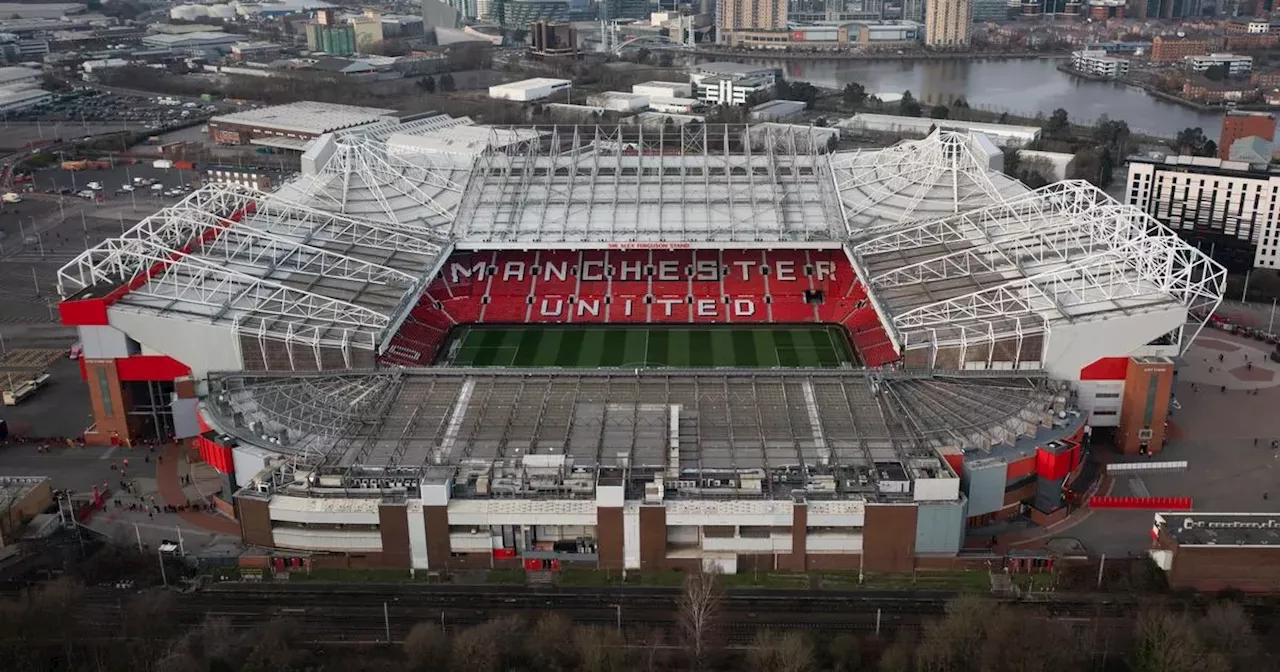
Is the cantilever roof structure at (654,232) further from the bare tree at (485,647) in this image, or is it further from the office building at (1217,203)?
the bare tree at (485,647)

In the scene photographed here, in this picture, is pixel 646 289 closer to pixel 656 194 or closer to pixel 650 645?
pixel 656 194

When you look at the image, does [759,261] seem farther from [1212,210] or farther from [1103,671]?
[1103,671]

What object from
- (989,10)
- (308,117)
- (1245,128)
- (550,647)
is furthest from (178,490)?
(989,10)

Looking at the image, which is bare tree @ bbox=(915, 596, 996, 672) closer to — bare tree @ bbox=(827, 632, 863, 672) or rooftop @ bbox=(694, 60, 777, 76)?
bare tree @ bbox=(827, 632, 863, 672)

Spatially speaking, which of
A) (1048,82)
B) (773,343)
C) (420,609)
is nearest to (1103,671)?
(420,609)

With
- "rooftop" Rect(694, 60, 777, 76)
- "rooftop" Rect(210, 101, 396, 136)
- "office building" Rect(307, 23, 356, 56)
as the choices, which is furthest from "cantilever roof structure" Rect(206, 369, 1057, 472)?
"office building" Rect(307, 23, 356, 56)

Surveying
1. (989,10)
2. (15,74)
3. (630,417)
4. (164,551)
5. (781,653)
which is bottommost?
(164,551)

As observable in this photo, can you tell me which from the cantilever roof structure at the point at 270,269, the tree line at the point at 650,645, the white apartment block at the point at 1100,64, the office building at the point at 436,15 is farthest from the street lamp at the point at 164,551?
the office building at the point at 436,15
